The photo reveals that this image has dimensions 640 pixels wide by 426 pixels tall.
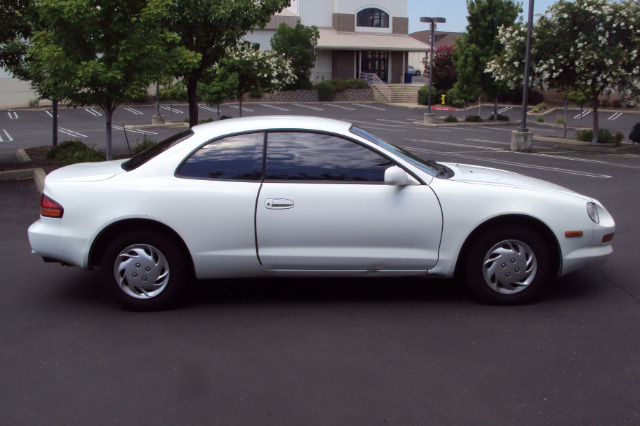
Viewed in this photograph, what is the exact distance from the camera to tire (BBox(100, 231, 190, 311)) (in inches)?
211

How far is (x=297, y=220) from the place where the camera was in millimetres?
5359

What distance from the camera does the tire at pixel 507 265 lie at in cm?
546

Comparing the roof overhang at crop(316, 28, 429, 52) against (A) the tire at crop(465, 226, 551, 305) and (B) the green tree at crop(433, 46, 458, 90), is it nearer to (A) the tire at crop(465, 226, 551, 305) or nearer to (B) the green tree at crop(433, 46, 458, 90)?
(B) the green tree at crop(433, 46, 458, 90)

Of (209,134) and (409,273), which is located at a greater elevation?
(209,134)

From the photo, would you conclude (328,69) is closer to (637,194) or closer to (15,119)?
(15,119)

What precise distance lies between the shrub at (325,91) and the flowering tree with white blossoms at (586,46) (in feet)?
103

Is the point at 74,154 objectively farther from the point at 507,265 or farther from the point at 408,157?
the point at 507,265

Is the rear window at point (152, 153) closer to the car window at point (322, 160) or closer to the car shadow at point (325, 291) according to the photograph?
the car window at point (322, 160)

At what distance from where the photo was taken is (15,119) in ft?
125

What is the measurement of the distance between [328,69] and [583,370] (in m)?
57.3

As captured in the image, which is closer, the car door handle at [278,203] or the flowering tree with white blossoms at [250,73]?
the car door handle at [278,203]

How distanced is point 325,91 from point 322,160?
48294 millimetres

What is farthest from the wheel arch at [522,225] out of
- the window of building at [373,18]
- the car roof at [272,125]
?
the window of building at [373,18]

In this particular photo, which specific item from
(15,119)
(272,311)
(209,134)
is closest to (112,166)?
(209,134)
